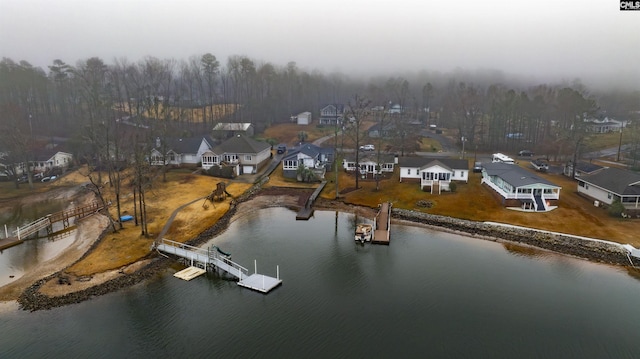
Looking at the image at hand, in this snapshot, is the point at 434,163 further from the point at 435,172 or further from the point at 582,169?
the point at 582,169

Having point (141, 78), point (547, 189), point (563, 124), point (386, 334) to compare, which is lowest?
point (386, 334)

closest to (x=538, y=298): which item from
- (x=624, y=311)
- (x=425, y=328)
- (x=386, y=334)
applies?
(x=624, y=311)

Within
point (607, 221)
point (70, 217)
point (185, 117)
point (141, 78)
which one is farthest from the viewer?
point (141, 78)

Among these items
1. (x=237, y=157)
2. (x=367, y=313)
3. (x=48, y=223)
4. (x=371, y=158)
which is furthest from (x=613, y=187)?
(x=48, y=223)

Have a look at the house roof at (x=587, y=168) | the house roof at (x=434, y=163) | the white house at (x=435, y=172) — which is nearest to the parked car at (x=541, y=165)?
the house roof at (x=587, y=168)

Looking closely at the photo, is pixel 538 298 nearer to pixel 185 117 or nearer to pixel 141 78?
pixel 185 117

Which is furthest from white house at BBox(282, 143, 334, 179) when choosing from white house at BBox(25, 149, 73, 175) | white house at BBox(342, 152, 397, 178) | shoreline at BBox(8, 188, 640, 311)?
white house at BBox(25, 149, 73, 175)

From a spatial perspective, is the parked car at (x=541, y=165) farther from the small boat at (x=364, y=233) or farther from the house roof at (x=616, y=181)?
the small boat at (x=364, y=233)
